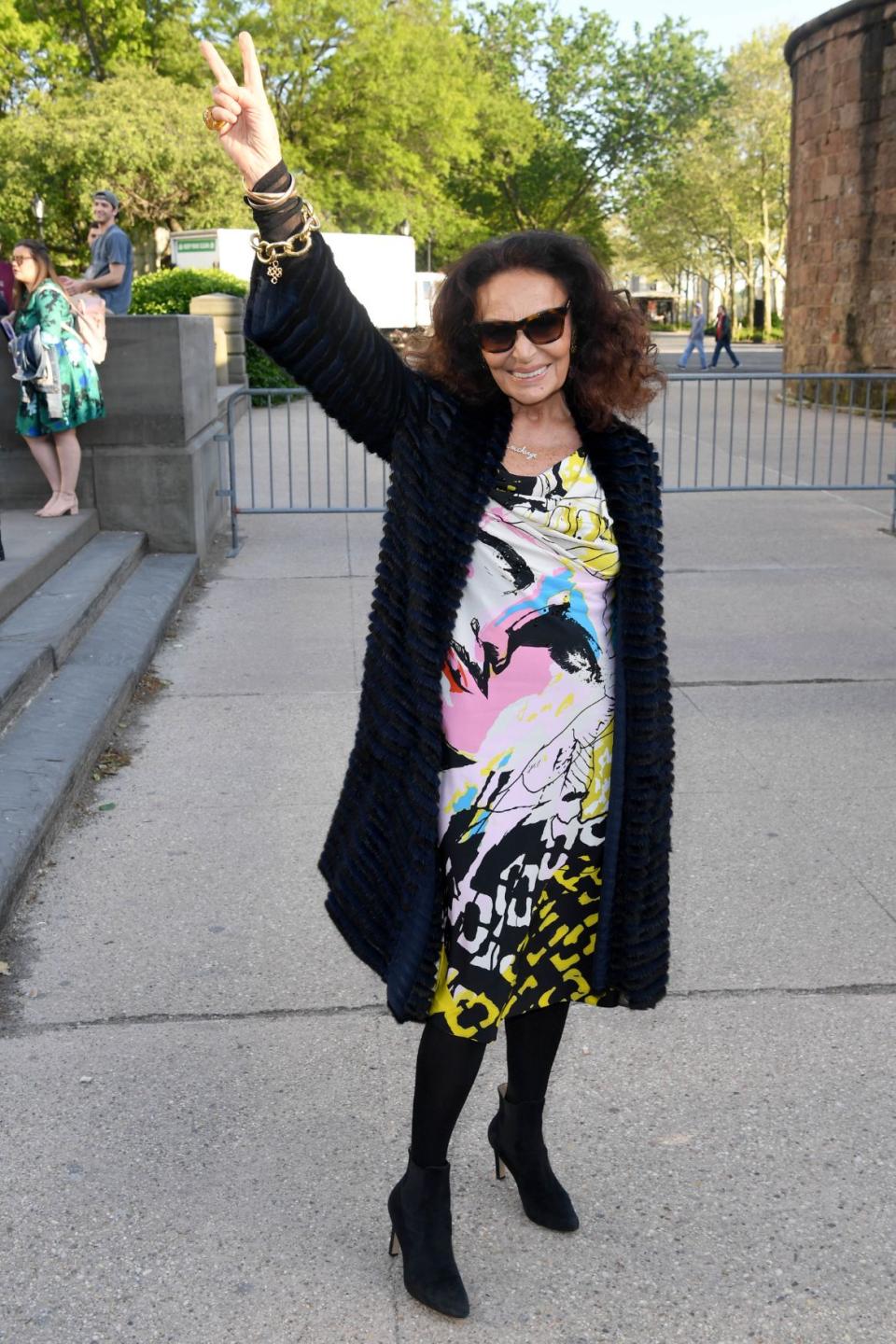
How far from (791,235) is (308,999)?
69.2 ft

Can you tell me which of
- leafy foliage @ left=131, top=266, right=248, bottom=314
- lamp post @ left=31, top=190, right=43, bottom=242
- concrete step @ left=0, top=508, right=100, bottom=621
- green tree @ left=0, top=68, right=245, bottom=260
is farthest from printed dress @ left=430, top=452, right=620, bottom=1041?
lamp post @ left=31, top=190, right=43, bottom=242

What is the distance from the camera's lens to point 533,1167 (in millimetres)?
2811

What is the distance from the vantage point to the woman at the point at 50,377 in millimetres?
8195

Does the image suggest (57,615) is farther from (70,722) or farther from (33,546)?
(70,722)

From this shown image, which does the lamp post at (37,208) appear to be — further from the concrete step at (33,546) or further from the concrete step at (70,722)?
the concrete step at (70,722)

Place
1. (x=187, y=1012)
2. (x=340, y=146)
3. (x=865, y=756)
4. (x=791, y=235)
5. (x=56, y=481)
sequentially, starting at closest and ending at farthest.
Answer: (x=187, y=1012)
(x=865, y=756)
(x=56, y=481)
(x=791, y=235)
(x=340, y=146)

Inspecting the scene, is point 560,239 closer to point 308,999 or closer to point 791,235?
point 308,999

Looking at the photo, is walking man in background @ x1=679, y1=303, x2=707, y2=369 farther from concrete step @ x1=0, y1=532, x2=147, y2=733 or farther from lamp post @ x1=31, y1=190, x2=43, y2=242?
concrete step @ x1=0, y1=532, x2=147, y2=733

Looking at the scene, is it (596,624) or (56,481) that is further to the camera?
(56,481)

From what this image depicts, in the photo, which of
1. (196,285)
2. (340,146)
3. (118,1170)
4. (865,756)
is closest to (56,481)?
(865,756)

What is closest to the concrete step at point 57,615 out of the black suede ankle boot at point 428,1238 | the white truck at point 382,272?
the black suede ankle boot at point 428,1238

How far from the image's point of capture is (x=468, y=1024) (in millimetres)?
2502

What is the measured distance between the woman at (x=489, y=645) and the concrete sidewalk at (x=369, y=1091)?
0.28 meters

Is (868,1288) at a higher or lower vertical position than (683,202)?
lower
